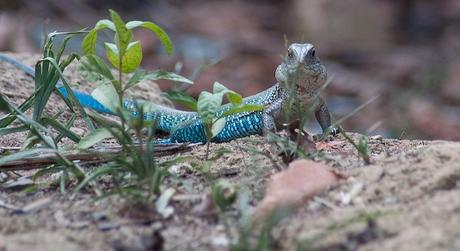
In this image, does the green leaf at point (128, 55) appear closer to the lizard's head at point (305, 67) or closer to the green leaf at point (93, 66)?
the green leaf at point (93, 66)

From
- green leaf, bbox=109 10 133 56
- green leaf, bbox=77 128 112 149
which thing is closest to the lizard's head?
green leaf, bbox=109 10 133 56

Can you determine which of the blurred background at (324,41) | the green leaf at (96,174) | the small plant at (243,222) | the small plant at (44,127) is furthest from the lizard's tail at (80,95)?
the blurred background at (324,41)

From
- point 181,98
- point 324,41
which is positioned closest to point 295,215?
point 181,98

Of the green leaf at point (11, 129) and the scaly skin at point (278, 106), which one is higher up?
the scaly skin at point (278, 106)

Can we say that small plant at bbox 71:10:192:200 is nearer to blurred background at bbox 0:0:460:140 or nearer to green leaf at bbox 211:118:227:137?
green leaf at bbox 211:118:227:137

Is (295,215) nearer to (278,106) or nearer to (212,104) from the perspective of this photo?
(212,104)

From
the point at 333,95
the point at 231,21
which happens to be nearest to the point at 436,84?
the point at 333,95
